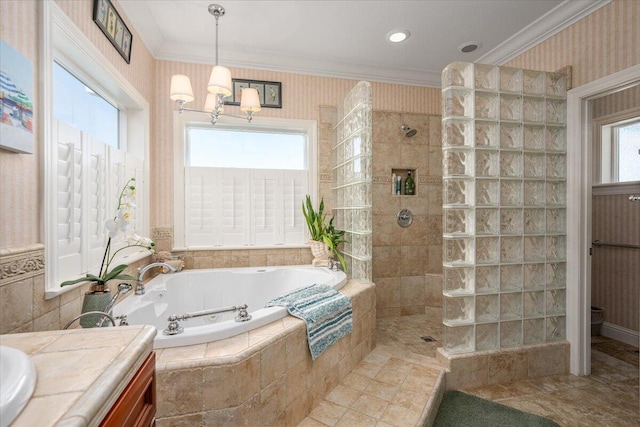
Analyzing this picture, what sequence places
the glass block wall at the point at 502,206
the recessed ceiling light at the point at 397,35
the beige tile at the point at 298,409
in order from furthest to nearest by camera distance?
the recessed ceiling light at the point at 397,35 → the glass block wall at the point at 502,206 → the beige tile at the point at 298,409

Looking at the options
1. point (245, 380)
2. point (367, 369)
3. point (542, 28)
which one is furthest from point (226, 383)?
point (542, 28)

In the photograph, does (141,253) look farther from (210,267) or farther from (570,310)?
(570,310)

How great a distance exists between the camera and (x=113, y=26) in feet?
6.17

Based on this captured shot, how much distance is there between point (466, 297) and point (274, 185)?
6.16 feet

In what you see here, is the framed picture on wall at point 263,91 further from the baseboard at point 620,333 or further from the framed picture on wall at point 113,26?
the baseboard at point 620,333

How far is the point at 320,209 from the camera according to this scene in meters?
2.79

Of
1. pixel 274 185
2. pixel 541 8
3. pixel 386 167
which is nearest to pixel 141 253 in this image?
pixel 274 185

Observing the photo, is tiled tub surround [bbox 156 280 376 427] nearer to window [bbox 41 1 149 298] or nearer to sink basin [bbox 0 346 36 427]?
sink basin [bbox 0 346 36 427]

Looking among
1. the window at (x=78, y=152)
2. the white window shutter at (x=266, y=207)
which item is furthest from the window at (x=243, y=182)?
the window at (x=78, y=152)

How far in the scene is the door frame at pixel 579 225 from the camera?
6.63ft

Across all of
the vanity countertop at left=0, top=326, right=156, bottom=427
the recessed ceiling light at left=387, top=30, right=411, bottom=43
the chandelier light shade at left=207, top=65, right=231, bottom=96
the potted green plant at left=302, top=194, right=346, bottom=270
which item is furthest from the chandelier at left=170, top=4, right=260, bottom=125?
the vanity countertop at left=0, top=326, right=156, bottom=427

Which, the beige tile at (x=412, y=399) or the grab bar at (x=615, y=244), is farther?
the grab bar at (x=615, y=244)

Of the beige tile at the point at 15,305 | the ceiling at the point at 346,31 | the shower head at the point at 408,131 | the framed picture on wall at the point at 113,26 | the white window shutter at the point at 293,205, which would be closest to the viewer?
the beige tile at the point at 15,305

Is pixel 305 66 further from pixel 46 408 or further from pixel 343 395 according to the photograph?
pixel 46 408
